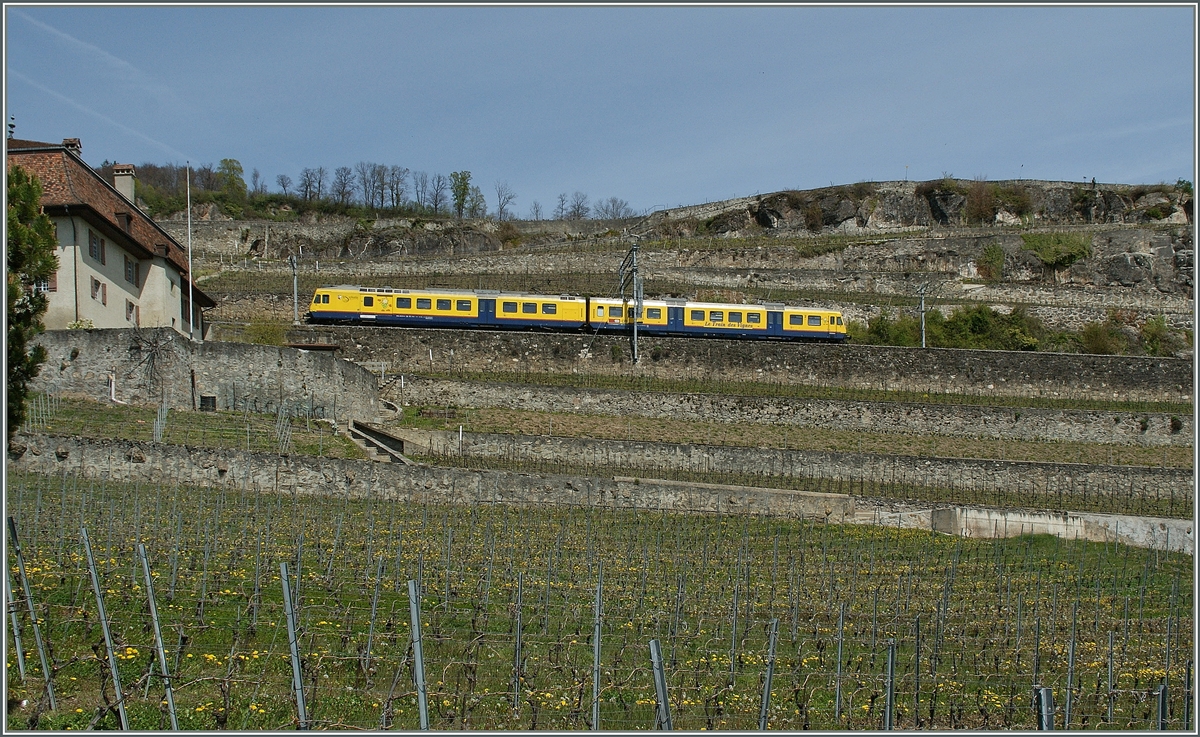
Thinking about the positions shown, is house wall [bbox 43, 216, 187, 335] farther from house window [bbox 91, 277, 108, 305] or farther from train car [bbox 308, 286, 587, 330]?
train car [bbox 308, 286, 587, 330]

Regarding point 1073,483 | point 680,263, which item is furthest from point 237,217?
point 1073,483

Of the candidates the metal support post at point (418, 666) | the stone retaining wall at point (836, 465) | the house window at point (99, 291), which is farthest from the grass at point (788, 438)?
the metal support post at point (418, 666)

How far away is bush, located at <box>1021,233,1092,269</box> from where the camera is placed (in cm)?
6069

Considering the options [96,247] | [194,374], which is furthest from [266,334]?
[194,374]

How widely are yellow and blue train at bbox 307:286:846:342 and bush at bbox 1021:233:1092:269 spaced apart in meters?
21.3

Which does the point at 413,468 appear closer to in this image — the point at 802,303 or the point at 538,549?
the point at 538,549

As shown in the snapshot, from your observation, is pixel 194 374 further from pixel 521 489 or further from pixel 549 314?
pixel 549 314

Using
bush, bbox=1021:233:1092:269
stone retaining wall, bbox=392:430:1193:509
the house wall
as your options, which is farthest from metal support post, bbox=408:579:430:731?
bush, bbox=1021:233:1092:269

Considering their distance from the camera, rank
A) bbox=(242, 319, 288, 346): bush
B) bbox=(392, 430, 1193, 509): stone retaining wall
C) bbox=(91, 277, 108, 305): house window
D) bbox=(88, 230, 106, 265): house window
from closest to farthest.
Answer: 1. bbox=(392, 430, 1193, 509): stone retaining wall
2. bbox=(88, 230, 106, 265): house window
3. bbox=(91, 277, 108, 305): house window
4. bbox=(242, 319, 288, 346): bush

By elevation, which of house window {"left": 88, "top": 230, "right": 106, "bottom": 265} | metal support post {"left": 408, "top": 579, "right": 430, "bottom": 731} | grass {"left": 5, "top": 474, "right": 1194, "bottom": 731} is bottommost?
grass {"left": 5, "top": 474, "right": 1194, "bottom": 731}

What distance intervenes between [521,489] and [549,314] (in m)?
19.1

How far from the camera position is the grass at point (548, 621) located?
1170 centimetres

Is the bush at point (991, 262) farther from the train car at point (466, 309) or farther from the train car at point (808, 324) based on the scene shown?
the train car at point (466, 309)

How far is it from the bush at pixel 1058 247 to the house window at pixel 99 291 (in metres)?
48.3
